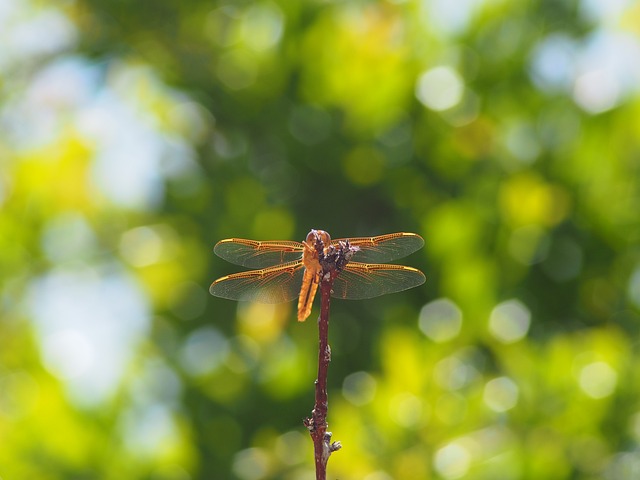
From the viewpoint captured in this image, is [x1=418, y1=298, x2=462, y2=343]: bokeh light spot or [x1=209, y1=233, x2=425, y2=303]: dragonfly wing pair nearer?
[x1=209, y1=233, x2=425, y2=303]: dragonfly wing pair

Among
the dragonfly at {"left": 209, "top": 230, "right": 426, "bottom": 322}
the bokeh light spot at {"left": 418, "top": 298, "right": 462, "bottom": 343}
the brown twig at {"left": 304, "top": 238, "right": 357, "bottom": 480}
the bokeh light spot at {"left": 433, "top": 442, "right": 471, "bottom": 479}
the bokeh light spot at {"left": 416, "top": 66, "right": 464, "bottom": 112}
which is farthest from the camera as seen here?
the bokeh light spot at {"left": 416, "top": 66, "right": 464, "bottom": 112}

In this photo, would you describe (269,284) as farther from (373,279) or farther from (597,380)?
(597,380)

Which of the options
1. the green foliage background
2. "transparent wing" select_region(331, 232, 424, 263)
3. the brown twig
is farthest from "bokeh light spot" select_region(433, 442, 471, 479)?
the brown twig

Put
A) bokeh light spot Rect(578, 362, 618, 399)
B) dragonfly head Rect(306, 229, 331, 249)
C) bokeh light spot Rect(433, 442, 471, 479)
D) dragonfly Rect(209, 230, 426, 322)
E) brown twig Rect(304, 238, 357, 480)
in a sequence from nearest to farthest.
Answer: brown twig Rect(304, 238, 357, 480), dragonfly head Rect(306, 229, 331, 249), dragonfly Rect(209, 230, 426, 322), bokeh light spot Rect(433, 442, 471, 479), bokeh light spot Rect(578, 362, 618, 399)

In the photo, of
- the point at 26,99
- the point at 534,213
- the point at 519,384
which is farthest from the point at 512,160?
the point at 26,99

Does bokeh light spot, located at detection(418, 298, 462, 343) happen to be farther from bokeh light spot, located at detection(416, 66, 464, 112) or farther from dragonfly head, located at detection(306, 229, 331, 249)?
dragonfly head, located at detection(306, 229, 331, 249)

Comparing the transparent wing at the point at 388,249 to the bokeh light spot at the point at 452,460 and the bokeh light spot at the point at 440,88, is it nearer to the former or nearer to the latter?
the bokeh light spot at the point at 452,460

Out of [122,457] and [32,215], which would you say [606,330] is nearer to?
[122,457]

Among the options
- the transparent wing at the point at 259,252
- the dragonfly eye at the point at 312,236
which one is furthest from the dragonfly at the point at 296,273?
the dragonfly eye at the point at 312,236

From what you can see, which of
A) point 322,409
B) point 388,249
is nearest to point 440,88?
point 388,249
